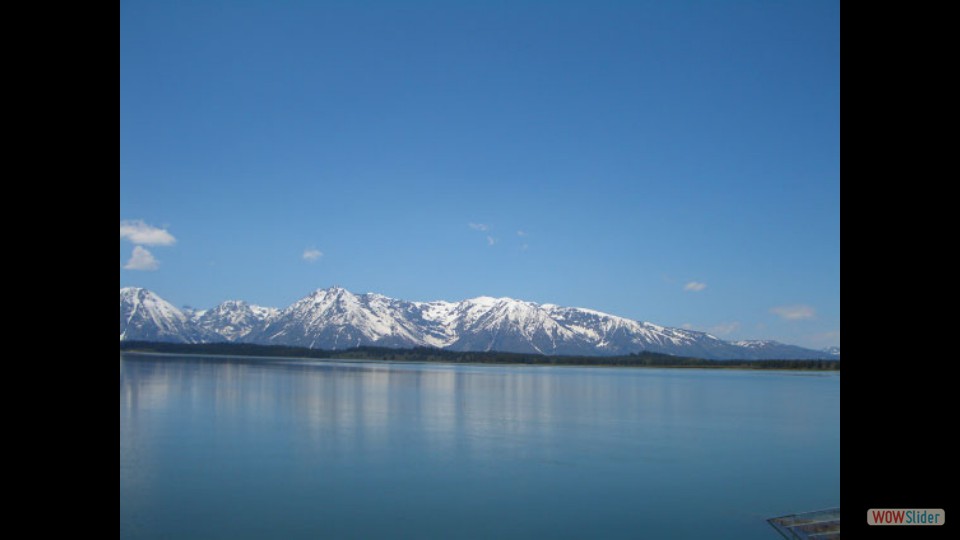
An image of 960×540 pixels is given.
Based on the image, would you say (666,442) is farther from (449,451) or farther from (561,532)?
(561,532)

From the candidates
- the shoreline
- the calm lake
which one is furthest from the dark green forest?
the calm lake

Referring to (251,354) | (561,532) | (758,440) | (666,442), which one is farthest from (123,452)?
(251,354)

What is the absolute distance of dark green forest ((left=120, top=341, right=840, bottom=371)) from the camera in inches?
4975
